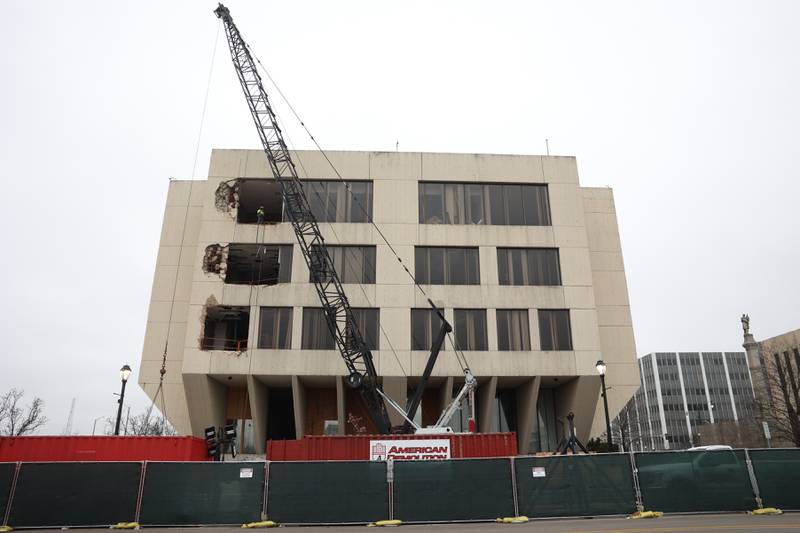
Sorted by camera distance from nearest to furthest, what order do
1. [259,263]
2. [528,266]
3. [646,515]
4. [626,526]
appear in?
[626,526]
[646,515]
[528,266]
[259,263]

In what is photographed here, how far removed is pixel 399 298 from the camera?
34.2 m

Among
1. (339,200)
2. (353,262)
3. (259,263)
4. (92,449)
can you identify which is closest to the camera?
(92,449)

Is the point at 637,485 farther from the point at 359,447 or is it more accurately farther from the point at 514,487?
the point at 359,447

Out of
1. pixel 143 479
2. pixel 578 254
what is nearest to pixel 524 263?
pixel 578 254

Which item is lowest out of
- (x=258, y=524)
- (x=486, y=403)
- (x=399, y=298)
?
(x=258, y=524)

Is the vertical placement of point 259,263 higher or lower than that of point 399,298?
higher

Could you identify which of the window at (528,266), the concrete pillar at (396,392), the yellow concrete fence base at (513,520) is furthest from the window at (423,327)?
the yellow concrete fence base at (513,520)

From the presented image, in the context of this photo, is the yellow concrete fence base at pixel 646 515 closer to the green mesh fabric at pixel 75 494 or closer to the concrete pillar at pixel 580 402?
the green mesh fabric at pixel 75 494

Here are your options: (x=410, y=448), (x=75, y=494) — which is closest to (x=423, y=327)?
(x=410, y=448)

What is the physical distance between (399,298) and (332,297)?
419 centimetres

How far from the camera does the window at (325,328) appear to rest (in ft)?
110

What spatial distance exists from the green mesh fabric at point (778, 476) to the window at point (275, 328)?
24790 mm

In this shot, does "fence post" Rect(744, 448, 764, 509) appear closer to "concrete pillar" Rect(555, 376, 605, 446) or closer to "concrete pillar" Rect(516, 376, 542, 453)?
"concrete pillar" Rect(516, 376, 542, 453)

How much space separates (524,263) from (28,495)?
28423 mm
